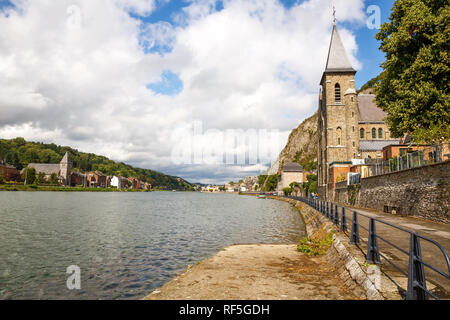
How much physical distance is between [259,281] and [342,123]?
51.0m

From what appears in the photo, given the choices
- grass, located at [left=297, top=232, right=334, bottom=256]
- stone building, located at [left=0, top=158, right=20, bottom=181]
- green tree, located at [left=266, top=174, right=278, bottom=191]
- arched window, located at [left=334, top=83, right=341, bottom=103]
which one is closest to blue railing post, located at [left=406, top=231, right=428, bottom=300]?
grass, located at [left=297, top=232, right=334, bottom=256]

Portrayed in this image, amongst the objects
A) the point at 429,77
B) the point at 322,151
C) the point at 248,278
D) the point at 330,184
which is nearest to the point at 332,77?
the point at 322,151

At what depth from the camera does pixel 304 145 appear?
15150cm

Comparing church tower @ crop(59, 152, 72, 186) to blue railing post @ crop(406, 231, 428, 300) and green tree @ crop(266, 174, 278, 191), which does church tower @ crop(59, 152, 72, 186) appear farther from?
blue railing post @ crop(406, 231, 428, 300)

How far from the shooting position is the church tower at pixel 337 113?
52562 millimetres

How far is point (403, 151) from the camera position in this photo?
109 feet

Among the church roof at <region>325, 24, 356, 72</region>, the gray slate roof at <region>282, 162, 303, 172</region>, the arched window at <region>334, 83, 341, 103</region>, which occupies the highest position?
the church roof at <region>325, 24, 356, 72</region>

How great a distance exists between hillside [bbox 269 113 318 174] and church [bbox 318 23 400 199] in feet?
248

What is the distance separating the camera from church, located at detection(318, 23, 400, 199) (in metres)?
52.5
